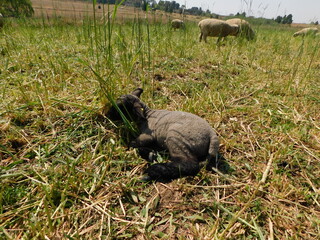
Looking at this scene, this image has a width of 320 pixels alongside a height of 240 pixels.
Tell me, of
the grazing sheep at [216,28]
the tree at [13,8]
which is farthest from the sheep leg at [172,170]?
the grazing sheep at [216,28]

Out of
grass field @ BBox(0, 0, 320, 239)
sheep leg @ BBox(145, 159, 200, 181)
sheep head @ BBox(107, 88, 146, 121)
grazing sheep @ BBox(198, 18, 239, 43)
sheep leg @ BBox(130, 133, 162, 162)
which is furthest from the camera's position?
grazing sheep @ BBox(198, 18, 239, 43)

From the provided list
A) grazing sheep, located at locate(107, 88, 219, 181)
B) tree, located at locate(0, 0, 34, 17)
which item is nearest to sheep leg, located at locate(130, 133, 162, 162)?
grazing sheep, located at locate(107, 88, 219, 181)

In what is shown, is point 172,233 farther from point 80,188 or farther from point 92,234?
point 80,188

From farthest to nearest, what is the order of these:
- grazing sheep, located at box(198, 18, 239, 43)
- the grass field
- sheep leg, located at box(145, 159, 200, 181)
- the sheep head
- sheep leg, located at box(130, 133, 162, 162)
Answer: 1. grazing sheep, located at box(198, 18, 239, 43)
2. the sheep head
3. sheep leg, located at box(130, 133, 162, 162)
4. sheep leg, located at box(145, 159, 200, 181)
5. the grass field

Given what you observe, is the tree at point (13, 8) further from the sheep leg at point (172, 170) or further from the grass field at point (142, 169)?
the sheep leg at point (172, 170)

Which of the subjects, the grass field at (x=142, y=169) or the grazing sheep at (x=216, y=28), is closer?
the grass field at (x=142, y=169)

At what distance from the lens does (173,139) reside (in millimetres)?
1827

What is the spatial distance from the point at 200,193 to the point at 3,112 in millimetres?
2079

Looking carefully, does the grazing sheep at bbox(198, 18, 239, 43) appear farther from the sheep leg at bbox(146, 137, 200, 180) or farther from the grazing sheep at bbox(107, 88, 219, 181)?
the sheep leg at bbox(146, 137, 200, 180)

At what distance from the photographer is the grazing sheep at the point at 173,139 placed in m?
1.65

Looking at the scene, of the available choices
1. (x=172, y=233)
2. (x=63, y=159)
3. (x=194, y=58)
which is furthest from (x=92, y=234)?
(x=194, y=58)

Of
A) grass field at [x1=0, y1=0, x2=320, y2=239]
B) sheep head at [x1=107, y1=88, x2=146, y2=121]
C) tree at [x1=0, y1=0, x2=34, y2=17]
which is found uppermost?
tree at [x1=0, y1=0, x2=34, y2=17]

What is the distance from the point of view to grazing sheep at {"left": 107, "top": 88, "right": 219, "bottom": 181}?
165 centimetres

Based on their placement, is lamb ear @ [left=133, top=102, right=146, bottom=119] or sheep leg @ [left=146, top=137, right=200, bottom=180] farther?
lamb ear @ [left=133, top=102, right=146, bottom=119]
